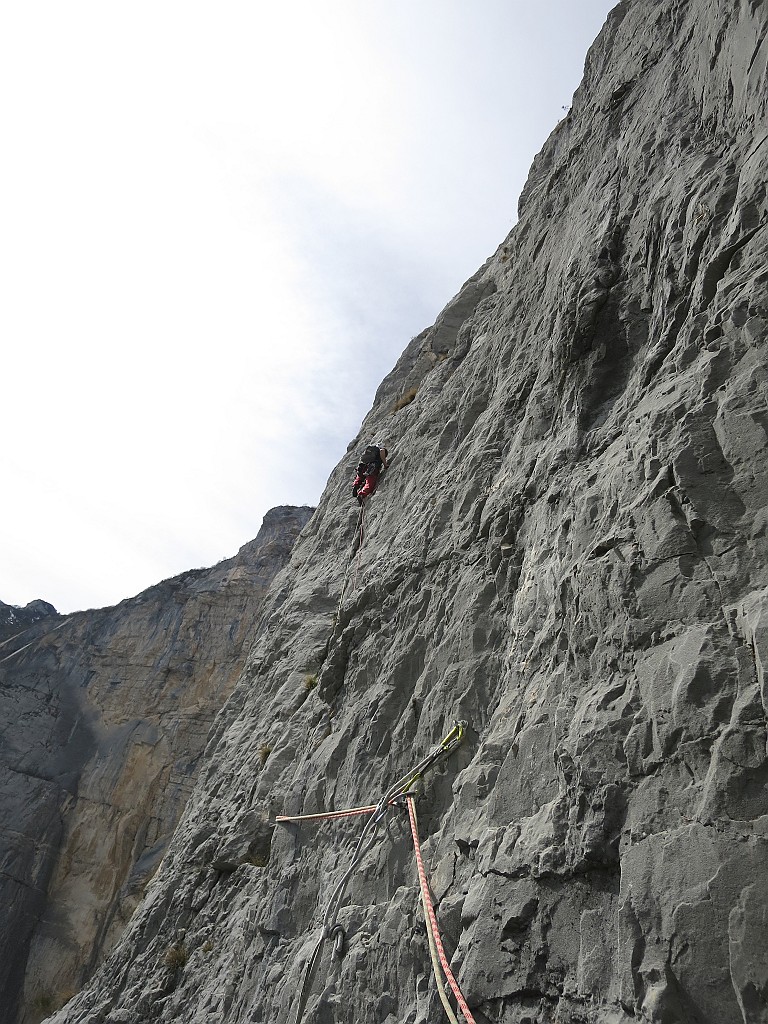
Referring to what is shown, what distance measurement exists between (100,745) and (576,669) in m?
26.5

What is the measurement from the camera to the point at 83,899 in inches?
882

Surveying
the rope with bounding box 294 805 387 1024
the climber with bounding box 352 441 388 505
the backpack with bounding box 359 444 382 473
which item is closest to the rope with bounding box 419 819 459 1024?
the rope with bounding box 294 805 387 1024

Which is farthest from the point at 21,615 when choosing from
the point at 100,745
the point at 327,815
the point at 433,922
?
the point at 433,922

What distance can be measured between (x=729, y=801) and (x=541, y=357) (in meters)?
5.33

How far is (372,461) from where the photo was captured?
12.2 meters

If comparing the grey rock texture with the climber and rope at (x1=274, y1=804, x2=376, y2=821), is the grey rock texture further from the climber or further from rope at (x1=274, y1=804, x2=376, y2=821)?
rope at (x1=274, y1=804, x2=376, y2=821)

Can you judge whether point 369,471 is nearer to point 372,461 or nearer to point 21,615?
point 372,461

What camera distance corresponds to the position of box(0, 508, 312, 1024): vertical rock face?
21.5 meters

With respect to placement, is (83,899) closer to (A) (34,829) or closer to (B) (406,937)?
(A) (34,829)

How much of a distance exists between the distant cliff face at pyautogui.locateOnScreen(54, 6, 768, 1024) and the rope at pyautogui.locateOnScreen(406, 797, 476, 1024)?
0.07 m

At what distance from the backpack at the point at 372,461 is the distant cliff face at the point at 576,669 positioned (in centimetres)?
204

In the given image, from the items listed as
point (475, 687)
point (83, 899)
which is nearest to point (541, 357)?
point (475, 687)

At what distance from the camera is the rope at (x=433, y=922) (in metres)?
3.74

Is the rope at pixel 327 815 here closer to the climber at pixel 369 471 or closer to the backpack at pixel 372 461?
the climber at pixel 369 471
